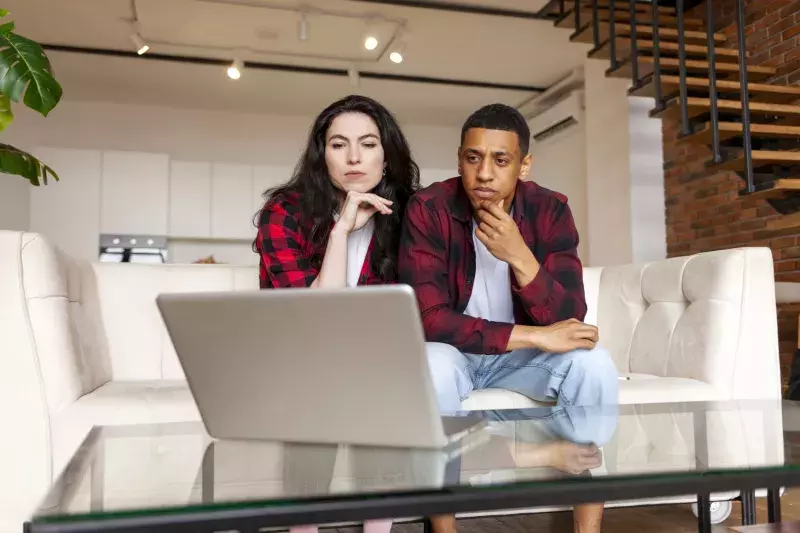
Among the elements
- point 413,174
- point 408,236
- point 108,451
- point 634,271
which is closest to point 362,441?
point 108,451

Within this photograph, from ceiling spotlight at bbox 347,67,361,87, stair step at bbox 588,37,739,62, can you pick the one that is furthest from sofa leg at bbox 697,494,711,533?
ceiling spotlight at bbox 347,67,361,87

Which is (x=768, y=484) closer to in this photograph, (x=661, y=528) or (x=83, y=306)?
(x=661, y=528)

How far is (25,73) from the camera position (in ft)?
6.84

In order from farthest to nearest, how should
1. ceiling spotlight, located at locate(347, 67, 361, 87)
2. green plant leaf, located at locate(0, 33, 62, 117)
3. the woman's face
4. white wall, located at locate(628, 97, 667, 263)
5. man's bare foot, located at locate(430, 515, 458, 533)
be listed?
ceiling spotlight, located at locate(347, 67, 361, 87) → white wall, located at locate(628, 97, 667, 263) → green plant leaf, located at locate(0, 33, 62, 117) → the woman's face → man's bare foot, located at locate(430, 515, 458, 533)

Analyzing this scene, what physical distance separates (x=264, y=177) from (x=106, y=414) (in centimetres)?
596

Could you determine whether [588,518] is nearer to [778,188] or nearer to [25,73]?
[25,73]

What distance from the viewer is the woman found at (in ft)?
5.28

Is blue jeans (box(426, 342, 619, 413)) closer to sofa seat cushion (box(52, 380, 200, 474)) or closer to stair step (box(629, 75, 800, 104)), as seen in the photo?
sofa seat cushion (box(52, 380, 200, 474))

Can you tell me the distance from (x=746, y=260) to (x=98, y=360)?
1867mm

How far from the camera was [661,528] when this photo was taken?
193 centimetres

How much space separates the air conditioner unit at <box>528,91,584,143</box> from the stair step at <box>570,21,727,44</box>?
5.06 feet

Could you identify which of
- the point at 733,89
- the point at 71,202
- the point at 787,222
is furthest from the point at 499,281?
the point at 71,202

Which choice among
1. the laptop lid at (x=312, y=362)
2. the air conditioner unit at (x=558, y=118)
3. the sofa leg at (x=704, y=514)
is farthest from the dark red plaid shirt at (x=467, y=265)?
the air conditioner unit at (x=558, y=118)

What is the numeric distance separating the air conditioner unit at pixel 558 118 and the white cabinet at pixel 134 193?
3729mm
